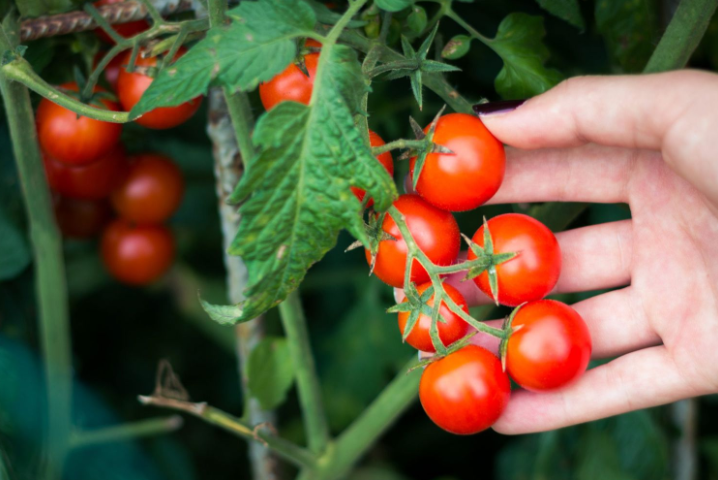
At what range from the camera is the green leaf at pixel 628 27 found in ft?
2.79

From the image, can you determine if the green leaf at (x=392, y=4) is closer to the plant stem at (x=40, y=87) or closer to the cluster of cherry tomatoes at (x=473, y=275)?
the cluster of cherry tomatoes at (x=473, y=275)

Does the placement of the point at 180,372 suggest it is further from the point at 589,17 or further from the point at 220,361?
the point at 589,17

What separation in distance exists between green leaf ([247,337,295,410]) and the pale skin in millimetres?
278

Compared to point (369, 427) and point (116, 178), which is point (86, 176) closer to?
point (116, 178)

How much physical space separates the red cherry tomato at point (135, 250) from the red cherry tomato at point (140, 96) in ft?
1.28

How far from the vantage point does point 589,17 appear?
1.09 meters

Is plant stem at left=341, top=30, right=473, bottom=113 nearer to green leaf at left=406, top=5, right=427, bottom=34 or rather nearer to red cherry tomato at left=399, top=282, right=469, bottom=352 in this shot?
green leaf at left=406, top=5, right=427, bottom=34

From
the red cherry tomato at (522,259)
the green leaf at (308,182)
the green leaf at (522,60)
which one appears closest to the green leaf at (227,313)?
the green leaf at (308,182)

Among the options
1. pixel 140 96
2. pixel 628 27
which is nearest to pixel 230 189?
pixel 140 96

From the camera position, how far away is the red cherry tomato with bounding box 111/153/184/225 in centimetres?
107

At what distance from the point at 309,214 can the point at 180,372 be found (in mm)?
1005

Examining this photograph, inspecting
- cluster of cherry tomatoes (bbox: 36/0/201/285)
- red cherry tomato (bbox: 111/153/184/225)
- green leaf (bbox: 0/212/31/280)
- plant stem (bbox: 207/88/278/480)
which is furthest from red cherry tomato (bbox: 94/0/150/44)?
green leaf (bbox: 0/212/31/280)

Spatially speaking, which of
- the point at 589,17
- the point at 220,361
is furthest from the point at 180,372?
the point at 589,17

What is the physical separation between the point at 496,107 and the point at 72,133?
21.4 inches
